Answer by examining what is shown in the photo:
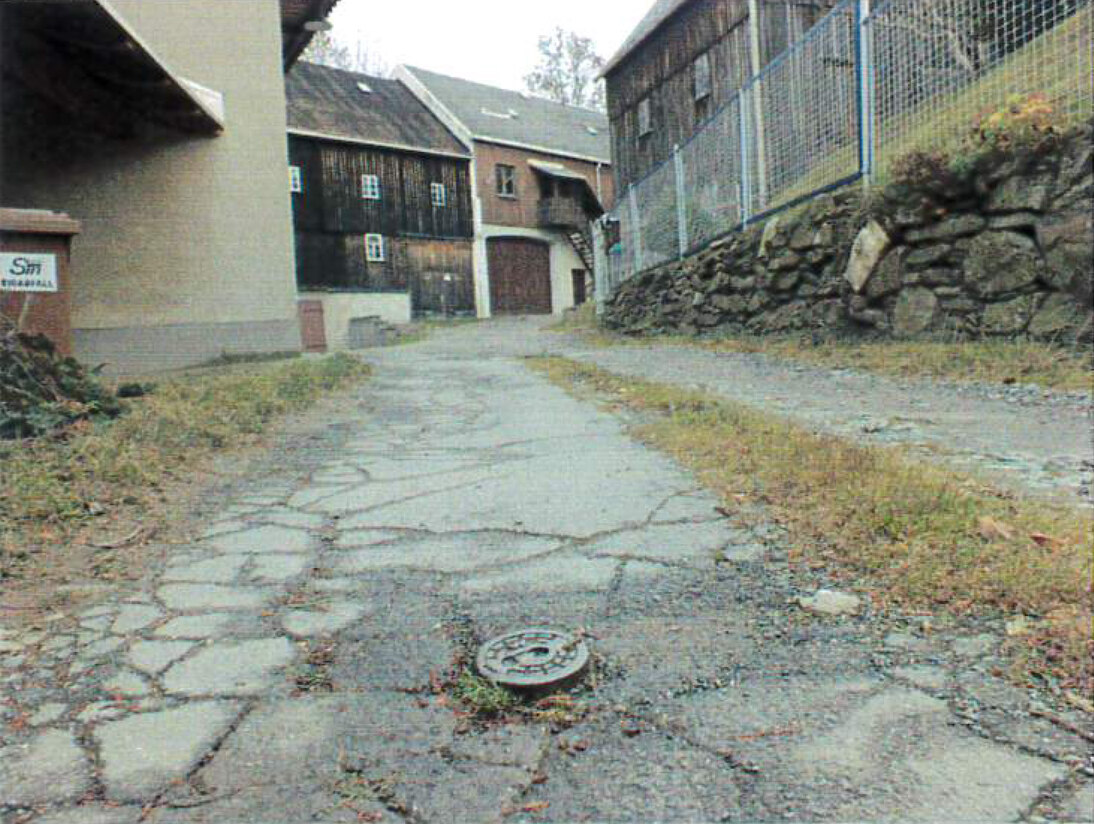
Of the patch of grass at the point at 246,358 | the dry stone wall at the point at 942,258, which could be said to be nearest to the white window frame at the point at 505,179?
the patch of grass at the point at 246,358

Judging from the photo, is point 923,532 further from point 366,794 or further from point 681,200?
point 681,200

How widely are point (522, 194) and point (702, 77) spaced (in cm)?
1395

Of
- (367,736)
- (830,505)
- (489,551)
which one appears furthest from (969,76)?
(367,736)

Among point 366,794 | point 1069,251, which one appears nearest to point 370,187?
point 1069,251

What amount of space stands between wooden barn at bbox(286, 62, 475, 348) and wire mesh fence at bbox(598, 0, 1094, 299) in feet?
49.6

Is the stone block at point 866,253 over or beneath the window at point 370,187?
beneath

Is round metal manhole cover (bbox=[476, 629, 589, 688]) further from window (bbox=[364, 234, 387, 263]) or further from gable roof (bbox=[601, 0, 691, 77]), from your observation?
window (bbox=[364, 234, 387, 263])

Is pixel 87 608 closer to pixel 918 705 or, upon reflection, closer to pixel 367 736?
pixel 367 736

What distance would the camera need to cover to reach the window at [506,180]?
31047 mm

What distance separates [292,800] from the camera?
1501 millimetres

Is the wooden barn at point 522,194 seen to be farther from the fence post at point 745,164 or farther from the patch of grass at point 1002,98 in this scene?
the patch of grass at point 1002,98

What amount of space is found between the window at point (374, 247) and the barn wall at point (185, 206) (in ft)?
47.6

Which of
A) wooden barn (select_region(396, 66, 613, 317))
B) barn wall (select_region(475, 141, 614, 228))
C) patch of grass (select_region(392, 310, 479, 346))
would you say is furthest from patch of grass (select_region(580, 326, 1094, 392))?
barn wall (select_region(475, 141, 614, 228))

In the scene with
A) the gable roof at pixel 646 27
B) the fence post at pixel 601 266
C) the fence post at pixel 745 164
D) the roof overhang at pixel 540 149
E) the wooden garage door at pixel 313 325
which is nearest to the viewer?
the fence post at pixel 745 164
